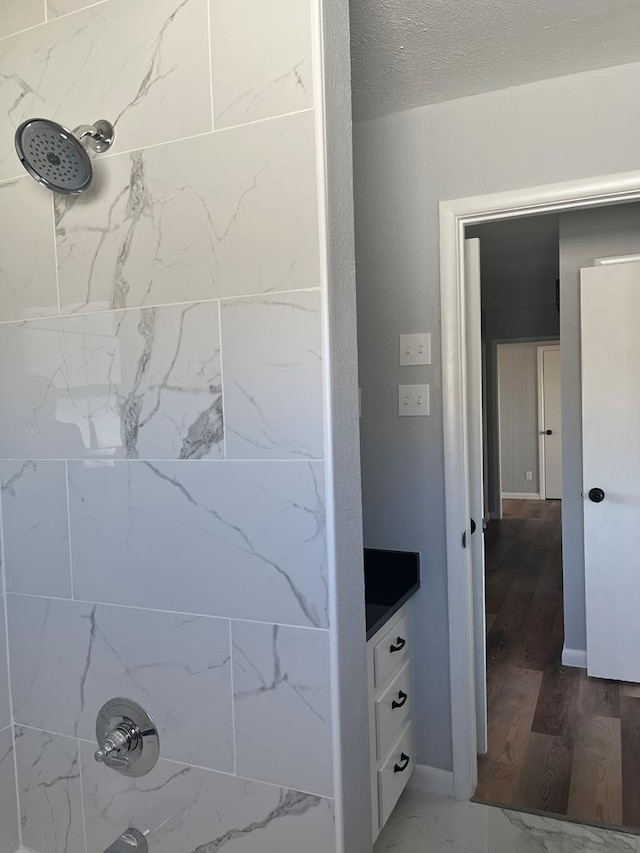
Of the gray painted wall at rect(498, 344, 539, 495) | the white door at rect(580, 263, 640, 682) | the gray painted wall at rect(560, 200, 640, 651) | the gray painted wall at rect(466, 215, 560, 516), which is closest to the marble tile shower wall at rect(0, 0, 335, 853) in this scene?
the gray painted wall at rect(466, 215, 560, 516)

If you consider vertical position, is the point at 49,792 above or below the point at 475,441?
below

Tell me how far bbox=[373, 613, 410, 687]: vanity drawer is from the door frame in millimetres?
170

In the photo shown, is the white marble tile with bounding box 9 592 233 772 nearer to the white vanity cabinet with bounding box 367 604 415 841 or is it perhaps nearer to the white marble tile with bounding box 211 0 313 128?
the white vanity cabinet with bounding box 367 604 415 841

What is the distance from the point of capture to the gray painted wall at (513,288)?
3654mm

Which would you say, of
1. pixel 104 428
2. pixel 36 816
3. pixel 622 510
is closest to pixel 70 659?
pixel 36 816

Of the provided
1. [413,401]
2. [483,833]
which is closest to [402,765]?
[483,833]

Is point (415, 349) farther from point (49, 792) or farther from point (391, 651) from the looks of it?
point (49, 792)

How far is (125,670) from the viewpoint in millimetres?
1184

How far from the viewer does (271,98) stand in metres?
1.03

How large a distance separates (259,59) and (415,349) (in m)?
1.12

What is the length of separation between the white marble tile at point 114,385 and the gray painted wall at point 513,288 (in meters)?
2.09

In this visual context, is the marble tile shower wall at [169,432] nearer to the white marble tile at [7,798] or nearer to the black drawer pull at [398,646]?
the white marble tile at [7,798]

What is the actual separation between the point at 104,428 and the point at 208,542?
1.04 feet

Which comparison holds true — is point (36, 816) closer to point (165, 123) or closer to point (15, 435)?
point (15, 435)
